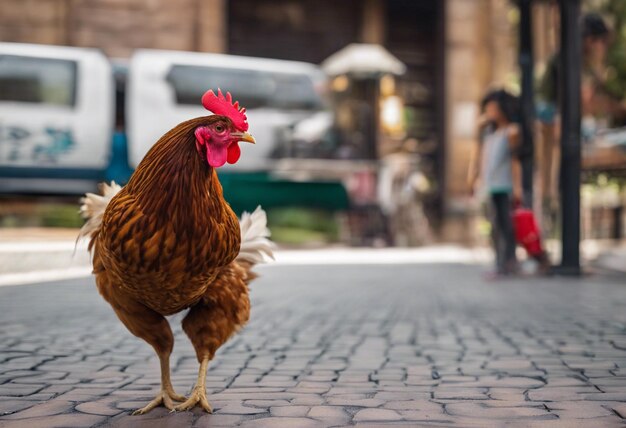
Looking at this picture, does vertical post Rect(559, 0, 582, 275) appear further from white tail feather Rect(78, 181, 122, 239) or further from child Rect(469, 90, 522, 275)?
white tail feather Rect(78, 181, 122, 239)

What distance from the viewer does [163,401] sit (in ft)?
12.4

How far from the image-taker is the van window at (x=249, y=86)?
16.4 meters

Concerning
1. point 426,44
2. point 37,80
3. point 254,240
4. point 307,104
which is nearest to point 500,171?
point 254,240

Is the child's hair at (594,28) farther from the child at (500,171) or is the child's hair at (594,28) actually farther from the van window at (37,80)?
the van window at (37,80)

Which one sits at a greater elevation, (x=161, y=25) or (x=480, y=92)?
(x=161, y=25)

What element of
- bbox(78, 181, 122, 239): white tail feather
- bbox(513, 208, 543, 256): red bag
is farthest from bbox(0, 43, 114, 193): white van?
bbox(78, 181, 122, 239): white tail feather

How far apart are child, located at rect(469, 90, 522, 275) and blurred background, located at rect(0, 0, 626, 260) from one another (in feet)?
4.46

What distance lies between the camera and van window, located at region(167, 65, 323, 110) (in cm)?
1638

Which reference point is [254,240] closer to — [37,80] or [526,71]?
[526,71]

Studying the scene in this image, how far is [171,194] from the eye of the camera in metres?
3.29

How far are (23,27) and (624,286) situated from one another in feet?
45.1

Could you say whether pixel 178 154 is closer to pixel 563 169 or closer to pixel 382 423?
pixel 382 423

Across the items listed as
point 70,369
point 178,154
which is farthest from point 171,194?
point 70,369

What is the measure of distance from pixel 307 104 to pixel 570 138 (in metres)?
7.18
